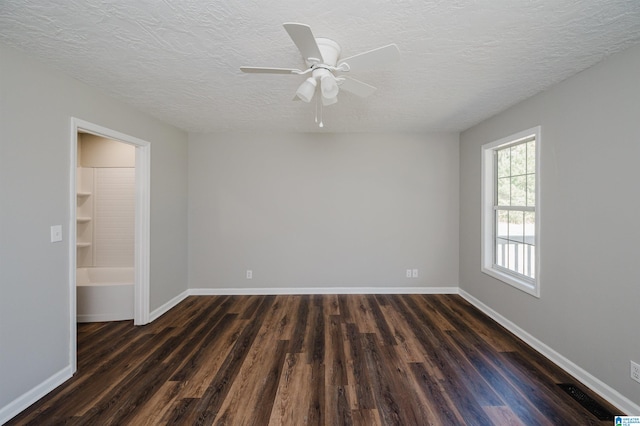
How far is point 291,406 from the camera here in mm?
1788

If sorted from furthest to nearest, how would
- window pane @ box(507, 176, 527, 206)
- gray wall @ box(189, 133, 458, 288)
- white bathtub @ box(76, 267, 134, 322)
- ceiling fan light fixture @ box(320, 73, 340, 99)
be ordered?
gray wall @ box(189, 133, 458, 288) < white bathtub @ box(76, 267, 134, 322) < window pane @ box(507, 176, 527, 206) < ceiling fan light fixture @ box(320, 73, 340, 99)

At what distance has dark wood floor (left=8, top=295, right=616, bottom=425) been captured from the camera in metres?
1.72

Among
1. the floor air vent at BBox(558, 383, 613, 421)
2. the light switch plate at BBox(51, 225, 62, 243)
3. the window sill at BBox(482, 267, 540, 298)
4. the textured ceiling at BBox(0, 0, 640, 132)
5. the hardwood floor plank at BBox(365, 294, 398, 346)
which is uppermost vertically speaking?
the textured ceiling at BBox(0, 0, 640, 132)

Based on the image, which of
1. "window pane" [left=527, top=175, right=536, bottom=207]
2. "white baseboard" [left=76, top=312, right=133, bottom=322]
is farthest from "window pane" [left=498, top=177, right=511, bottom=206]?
"white baseboard" [left=76, top=312, right=133, bottom=322]

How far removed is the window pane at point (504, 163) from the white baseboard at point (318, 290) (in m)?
1.82

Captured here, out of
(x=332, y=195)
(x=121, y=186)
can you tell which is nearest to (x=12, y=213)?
(x=121, y=186)

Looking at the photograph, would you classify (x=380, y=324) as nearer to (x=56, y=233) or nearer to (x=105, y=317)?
(x=56, y=233)

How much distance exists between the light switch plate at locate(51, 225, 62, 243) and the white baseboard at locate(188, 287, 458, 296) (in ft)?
7.23

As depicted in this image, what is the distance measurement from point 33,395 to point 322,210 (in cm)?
326

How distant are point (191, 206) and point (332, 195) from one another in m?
2.15

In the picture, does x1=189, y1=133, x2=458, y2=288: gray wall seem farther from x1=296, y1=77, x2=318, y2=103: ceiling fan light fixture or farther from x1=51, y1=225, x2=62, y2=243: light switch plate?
x1=296, y1=77, x2=318, y2=103: ceiling fan light fixture

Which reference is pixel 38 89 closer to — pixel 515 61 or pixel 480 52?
pixel 480 52

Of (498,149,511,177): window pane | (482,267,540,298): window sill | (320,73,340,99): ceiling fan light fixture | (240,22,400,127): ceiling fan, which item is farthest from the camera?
(498,149,511,177): window pane

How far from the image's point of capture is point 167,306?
348 cm
